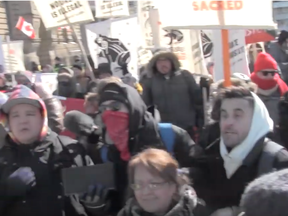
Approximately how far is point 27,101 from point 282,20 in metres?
22.1

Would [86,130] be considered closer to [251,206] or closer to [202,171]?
[202,171]

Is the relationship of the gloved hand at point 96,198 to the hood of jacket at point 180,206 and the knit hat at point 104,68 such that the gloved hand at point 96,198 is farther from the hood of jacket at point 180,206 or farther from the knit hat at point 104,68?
the knit hat at point 104,68

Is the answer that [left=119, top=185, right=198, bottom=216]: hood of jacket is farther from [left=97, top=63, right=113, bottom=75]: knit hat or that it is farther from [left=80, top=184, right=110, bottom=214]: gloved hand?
[left=97, top=63, right=113, bottom=75]: knit hat

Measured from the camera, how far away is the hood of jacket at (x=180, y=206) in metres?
2.45

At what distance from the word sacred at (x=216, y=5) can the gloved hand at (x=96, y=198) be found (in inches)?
59.5

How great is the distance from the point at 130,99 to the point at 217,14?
106 cm

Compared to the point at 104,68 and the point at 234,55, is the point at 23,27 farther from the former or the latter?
the point at 234,55

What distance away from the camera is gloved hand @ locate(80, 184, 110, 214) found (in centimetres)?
274

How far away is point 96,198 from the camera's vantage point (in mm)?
2734

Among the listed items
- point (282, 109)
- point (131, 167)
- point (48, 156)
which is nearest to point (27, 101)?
point (48, 156)

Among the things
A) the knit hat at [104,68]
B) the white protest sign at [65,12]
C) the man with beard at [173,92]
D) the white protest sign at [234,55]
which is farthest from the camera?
the white protest sign at [65,12]

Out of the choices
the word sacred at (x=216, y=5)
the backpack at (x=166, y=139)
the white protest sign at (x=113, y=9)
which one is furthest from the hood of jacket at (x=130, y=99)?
the white protest sign at (x=113, y=9)

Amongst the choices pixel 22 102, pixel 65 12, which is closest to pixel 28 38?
pixel 65 12

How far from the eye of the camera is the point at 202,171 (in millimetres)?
2867
